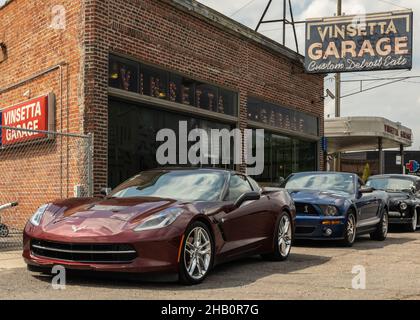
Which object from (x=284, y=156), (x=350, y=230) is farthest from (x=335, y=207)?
(x=284, y=156)

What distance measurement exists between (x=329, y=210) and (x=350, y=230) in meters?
0.68

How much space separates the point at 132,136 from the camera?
13359 mm

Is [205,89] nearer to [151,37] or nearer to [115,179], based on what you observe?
[151,37]

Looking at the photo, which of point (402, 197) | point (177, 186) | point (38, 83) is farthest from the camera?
point (402, 197)

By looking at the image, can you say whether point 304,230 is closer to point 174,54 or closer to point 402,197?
point 402,197

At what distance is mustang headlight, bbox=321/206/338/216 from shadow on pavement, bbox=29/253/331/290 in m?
2.56

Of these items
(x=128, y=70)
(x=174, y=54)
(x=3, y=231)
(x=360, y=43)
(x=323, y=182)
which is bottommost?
(x=3, y=231)

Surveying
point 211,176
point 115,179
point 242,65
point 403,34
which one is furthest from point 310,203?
point 403,34

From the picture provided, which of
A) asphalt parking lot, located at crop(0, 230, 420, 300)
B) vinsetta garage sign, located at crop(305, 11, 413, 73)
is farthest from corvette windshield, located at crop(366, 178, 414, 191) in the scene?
asphalt parking lot, located at crop(0, 230, 420, 300)

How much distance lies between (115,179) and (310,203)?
4.45 m

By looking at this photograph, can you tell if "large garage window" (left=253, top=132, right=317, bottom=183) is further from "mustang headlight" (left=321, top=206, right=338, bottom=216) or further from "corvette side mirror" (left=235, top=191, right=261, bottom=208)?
"corvette side mirror" (left=235, top=191, right=261, bottom=208)

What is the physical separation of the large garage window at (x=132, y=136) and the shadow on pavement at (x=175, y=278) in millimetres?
5372

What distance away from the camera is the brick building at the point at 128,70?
483 inches

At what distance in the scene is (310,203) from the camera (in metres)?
10.7
